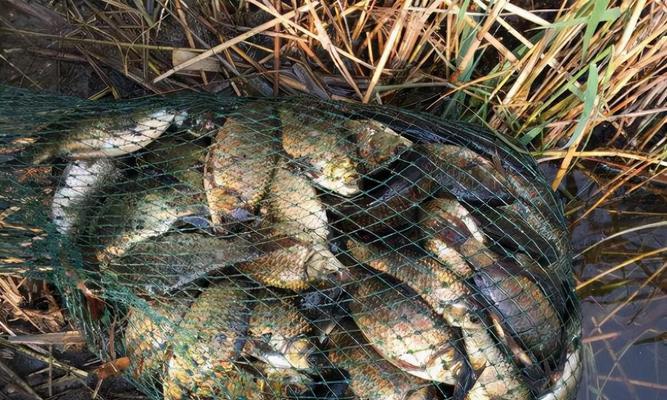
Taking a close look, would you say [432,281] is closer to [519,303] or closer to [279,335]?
[519,303]

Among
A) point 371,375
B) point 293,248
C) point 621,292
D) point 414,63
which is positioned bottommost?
point 621,292

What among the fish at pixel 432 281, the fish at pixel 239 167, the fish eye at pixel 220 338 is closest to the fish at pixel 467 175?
the fish at pixel 432 281

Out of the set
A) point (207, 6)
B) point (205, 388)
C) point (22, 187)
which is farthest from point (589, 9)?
point (22, 187)

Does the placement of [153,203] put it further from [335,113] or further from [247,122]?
[335,113]

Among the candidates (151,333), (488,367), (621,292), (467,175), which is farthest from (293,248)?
(621,292)

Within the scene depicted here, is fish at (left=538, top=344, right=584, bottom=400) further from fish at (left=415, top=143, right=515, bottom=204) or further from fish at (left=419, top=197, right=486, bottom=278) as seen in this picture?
fish at (left=415, top=143, right=515, bottom=204)

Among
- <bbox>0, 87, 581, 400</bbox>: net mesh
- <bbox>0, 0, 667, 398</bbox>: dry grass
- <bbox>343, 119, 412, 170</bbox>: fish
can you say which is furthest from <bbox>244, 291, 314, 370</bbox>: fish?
<bbox>0, 0, 667, 398</bbox>: dry grass

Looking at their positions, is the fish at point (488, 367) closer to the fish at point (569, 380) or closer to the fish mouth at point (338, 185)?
the fish at point (569, 380)
